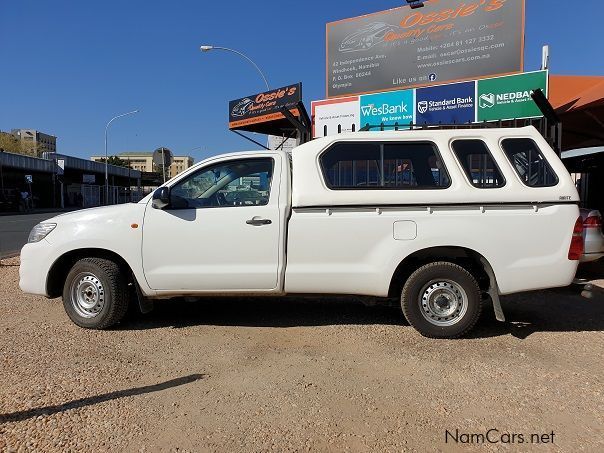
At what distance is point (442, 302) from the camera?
477cm

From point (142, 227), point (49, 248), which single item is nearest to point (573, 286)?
point (142, 227)

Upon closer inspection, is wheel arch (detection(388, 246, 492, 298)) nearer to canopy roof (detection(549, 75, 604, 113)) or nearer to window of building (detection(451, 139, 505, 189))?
window of building (detection(451, 139, 505, 189))

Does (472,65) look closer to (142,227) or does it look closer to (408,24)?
(408,24)

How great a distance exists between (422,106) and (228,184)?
350 inches

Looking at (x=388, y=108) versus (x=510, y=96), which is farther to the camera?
(x=388, y=108)

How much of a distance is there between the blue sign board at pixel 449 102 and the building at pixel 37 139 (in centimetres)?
7114

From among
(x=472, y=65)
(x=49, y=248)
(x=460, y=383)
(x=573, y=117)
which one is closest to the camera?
(x=460, y=383)

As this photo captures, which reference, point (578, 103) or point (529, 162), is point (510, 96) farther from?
point (529, 162)

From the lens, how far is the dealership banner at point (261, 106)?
15117 mm

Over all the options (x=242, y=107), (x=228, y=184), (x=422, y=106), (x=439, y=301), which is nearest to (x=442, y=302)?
(x=439, y=301)

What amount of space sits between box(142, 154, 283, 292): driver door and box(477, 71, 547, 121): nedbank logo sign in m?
8.24

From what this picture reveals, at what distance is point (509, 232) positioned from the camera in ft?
15.0

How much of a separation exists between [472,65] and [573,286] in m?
9.80

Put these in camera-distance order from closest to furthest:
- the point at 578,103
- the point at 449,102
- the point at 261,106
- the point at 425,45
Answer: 1. the point at 578,103
2. the point at 449,102
3. the point at 425,45
4. the point at 261,106
